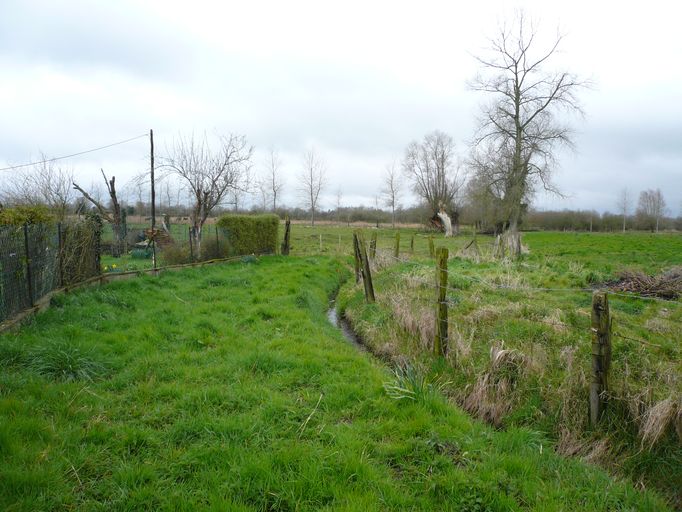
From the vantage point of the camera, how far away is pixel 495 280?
10617mm

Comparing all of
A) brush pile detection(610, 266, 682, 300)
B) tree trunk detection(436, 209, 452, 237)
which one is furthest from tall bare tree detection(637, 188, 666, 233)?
brush pile detection(610, 266, 682, 300)

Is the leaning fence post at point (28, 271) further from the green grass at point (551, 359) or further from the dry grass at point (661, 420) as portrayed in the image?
the dry grass at point (661, 420)

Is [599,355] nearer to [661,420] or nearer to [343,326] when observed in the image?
[661,420]

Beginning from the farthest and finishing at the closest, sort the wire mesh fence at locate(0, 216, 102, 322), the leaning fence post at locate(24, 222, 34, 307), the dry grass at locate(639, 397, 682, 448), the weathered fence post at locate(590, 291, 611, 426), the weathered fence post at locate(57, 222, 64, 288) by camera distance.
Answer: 1. the weathered fence post at locate(57, 222, 64, 288)
2. the leaning fence post at locate(24, 222, 34, 307)
3. the wire mesh fence at locate(0, 216, 102, 322)
4. the weathered fence post at locate(590, 291, 611, 426)
5. the dry grass at locate(639, 397, 682, 448)

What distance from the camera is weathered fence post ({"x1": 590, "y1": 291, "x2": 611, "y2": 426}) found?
4.20 metres

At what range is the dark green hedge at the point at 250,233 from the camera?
16.1 m

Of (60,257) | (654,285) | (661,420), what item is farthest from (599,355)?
(60,257)

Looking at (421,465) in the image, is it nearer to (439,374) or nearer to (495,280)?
(439,374)

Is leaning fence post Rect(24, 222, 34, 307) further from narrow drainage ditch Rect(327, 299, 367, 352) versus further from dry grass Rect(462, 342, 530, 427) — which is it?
dry grass Rect(462, 342, 530, 427)

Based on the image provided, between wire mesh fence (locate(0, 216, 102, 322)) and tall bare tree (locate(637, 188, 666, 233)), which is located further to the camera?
tall bare tree (locate(637, 188, 666, 233))

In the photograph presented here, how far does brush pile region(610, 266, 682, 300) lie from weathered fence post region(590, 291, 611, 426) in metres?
6.33

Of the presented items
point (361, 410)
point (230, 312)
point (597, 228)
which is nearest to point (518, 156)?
point (230, 312)

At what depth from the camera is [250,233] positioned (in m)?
16.8

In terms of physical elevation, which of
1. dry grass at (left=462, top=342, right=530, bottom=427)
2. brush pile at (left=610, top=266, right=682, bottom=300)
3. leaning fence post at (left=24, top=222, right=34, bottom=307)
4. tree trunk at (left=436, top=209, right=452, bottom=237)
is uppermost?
tree trunk at (left=436, top=209, right=452, bottom=237)
